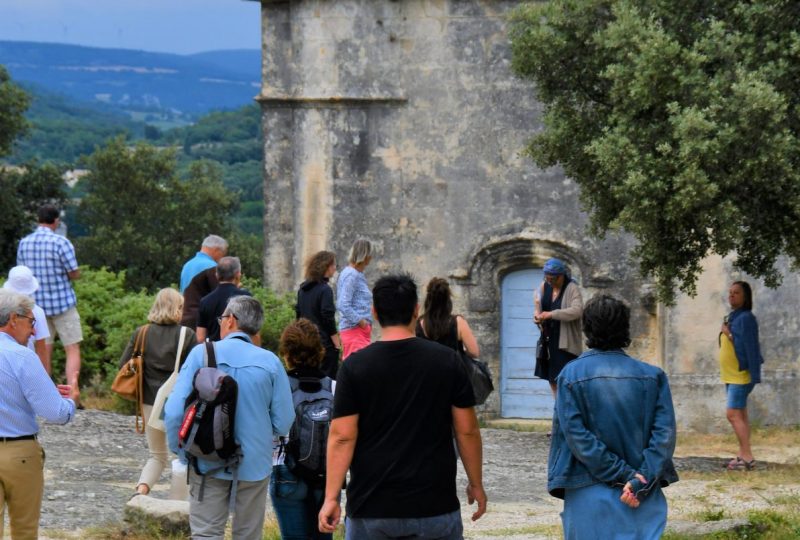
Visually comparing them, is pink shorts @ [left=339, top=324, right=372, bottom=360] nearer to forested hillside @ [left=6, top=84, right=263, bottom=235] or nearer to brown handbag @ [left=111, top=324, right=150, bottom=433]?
brown handbag @ [left=111, top=324, right=150, bottom=433]

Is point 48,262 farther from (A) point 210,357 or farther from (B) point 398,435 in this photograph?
(B) point 398,435

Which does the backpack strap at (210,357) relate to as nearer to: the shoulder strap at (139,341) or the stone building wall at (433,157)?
the shoulder strap at (139,341)

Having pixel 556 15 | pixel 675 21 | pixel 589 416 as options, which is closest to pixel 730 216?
pixel 675 21

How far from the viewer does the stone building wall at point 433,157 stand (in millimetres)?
19625

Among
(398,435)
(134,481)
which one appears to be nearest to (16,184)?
(134,481)

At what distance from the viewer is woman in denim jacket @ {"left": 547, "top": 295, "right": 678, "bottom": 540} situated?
6.89 m

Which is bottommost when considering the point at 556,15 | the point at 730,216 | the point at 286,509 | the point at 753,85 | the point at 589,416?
the point at 286,509

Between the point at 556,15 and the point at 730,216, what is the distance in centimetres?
244

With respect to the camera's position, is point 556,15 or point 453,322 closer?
point 453,322

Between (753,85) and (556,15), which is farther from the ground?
(556,15)

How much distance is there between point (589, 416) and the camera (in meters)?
6.95

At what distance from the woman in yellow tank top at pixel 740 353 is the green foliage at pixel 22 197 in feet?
86.8

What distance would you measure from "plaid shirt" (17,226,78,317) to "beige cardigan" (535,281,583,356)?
4787mm

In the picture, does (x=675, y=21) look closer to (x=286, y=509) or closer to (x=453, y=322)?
(x=453, y=322)
